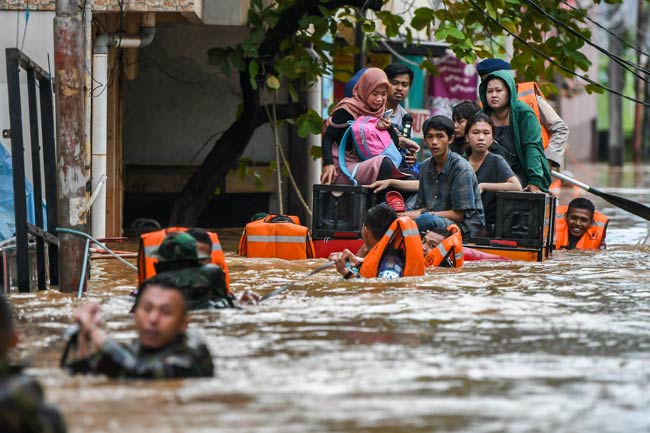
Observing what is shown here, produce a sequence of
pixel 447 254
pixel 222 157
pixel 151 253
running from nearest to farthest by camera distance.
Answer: pixel 151 253 → pixel 447 254 → pixel 222 157

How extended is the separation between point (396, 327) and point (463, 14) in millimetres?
7836

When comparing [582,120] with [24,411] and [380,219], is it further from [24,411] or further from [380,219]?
[24,411]

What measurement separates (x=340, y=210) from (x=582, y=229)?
335 centimetres

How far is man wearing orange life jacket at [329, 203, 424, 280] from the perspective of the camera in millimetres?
10531

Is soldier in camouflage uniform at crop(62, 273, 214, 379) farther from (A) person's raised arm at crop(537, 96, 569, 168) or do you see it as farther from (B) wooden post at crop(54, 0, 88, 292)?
(A) person's raised arm at crop(537, 96, 569, 168)

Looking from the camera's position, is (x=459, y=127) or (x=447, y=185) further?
(x=459, y=127)

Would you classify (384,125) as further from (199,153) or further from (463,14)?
(199,153)

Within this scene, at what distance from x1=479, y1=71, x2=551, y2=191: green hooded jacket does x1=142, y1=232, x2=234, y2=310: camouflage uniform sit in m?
5.54

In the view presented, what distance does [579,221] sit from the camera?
15273mm

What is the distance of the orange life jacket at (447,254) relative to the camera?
1181 cm

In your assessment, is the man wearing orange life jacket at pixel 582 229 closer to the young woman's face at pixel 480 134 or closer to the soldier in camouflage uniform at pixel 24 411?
the young woman's face at pixel 480 134

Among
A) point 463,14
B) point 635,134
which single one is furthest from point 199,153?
point 635,134

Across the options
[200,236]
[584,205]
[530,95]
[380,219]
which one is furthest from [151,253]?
[584,205]

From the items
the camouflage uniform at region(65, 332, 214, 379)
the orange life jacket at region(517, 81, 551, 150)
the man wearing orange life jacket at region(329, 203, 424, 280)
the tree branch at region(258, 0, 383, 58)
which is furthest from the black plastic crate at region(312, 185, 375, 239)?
the camouflage uniform at region(65, 332, 214, 379)
